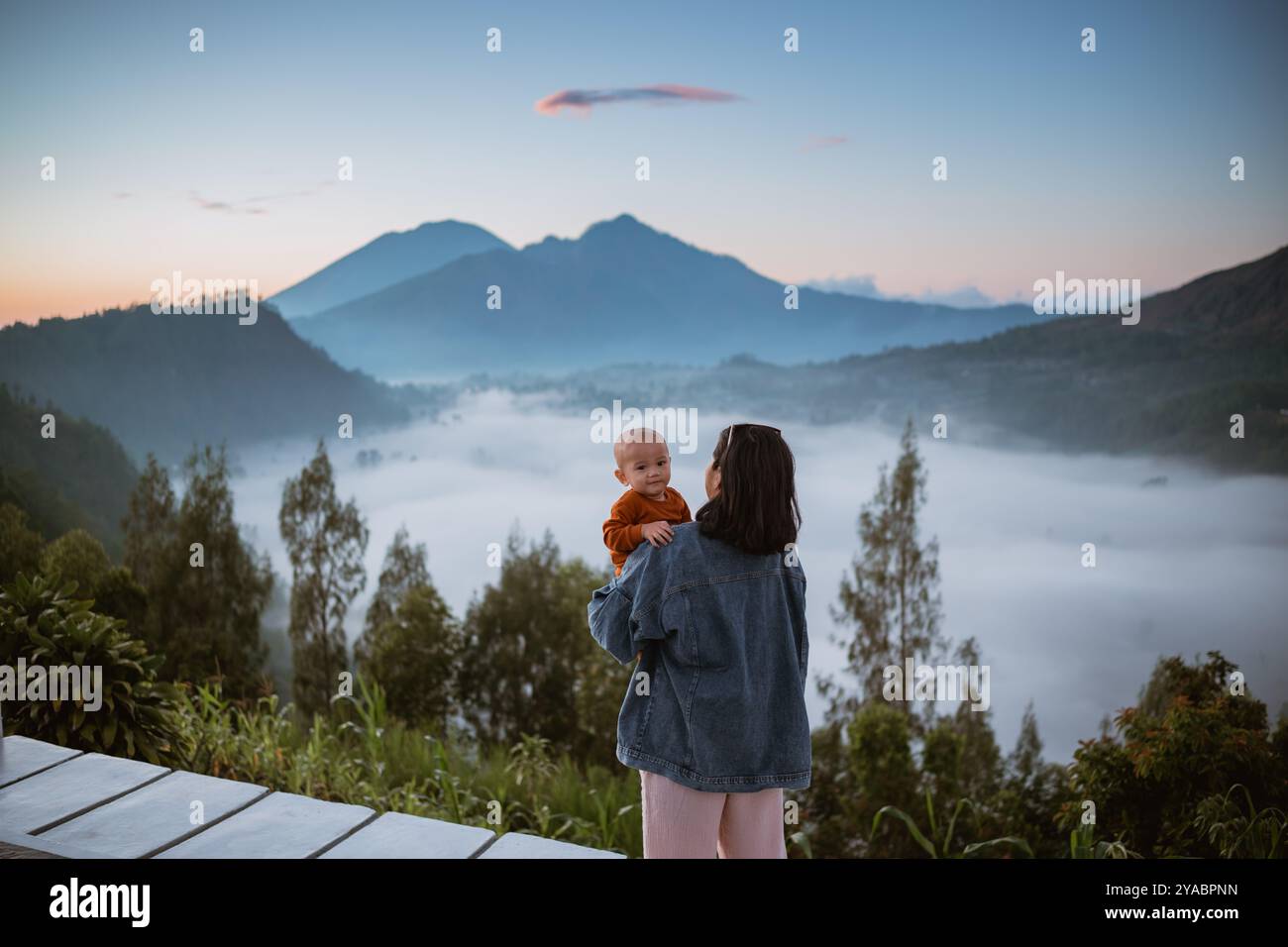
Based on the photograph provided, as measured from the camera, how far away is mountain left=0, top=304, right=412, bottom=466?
10.4 m

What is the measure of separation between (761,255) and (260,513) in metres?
9.50

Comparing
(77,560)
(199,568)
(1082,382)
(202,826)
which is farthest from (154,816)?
(1082,382)

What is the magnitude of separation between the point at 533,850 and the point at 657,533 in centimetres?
63

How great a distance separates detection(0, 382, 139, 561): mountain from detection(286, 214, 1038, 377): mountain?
1111 centimetres

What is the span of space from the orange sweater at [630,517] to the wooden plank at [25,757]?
4.82 feet

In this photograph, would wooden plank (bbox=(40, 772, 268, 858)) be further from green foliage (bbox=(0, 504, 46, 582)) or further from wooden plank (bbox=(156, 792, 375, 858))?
green foliage (bbox=(0, 504, 46, 582))

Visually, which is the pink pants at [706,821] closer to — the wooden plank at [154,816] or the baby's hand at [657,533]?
the baby's hand at [657,533]

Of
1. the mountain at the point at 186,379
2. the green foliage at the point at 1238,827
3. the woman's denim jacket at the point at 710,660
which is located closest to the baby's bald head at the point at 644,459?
the woman's denim jacket at the point at 710,660

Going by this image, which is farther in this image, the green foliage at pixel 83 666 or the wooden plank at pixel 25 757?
the green foliage at pixel 83 666

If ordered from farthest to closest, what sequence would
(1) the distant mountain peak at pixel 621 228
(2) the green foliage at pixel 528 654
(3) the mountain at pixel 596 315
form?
(3) the mountain at pixel 596 315 → (1) the distant mountain peak at pixel 621 228 → (2) the green foliage at pixel 528 654

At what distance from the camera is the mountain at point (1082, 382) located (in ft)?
30.6

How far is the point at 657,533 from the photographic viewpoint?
1473mm

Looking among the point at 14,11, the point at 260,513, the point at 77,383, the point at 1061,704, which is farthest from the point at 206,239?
the point at 1061,704

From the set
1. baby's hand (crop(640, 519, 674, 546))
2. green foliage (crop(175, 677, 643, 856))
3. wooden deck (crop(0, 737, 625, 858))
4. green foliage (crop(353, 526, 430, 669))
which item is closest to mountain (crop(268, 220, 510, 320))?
green foliage (crop(353, 526, 430, 669))
